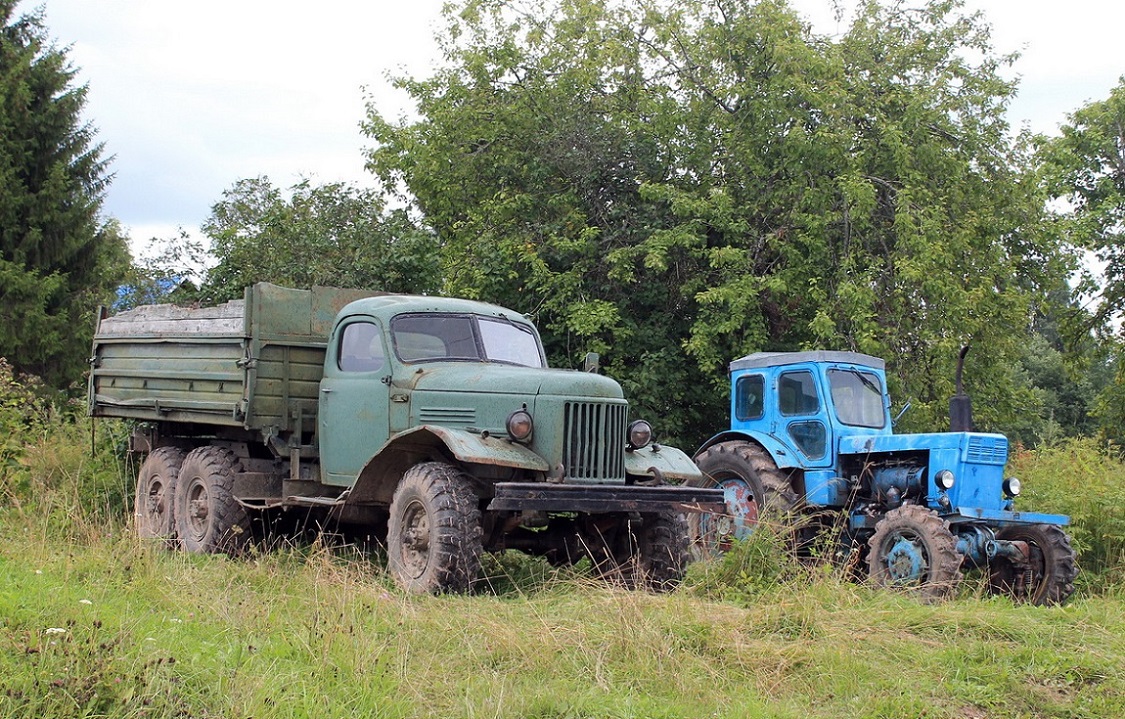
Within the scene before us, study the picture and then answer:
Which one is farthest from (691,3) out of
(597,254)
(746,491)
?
(746,491)

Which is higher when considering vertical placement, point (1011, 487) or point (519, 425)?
point (519, 425)

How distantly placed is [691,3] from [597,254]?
3.96 m

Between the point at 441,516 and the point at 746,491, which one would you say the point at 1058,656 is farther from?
the point at 746,491

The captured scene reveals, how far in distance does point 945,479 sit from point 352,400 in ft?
16.6

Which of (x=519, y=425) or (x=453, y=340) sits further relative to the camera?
(x=453, y=340)

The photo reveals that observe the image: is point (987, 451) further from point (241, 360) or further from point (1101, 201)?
point (1101, 201)

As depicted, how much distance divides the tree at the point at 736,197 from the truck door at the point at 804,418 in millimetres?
2719

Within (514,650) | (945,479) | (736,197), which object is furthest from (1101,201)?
(514,650)

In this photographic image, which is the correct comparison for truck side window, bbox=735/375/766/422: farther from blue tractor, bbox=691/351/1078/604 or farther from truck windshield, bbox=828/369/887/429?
truck windshield, bbox=828/369/887/429

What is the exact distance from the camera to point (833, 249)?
15859 mm

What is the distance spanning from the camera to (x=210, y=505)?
35.1ft

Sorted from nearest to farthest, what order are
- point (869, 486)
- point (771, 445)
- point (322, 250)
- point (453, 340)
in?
point (453, 340) < point (869, 486) < point (771, 445) < point (322, 250)

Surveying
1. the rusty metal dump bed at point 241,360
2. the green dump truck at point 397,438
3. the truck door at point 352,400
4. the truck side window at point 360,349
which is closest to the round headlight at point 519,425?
the green dump truck at point 397,438

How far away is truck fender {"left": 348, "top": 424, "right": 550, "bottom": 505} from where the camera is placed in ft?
27.6
